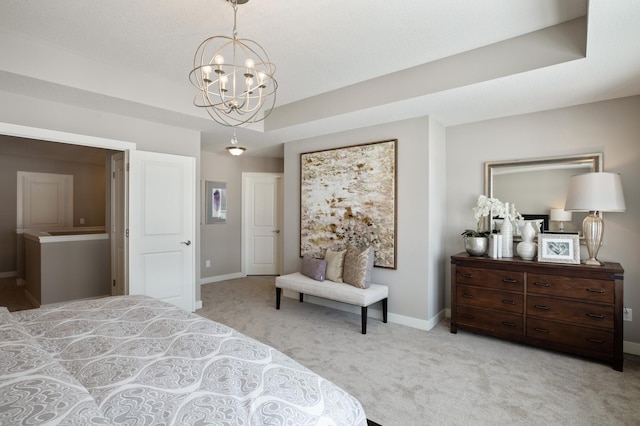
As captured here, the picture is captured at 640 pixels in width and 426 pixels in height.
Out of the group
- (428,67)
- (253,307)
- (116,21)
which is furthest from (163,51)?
(253,307)

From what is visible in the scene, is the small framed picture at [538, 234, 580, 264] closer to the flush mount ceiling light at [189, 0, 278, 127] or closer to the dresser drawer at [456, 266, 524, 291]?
the dresser drawer at [456, 266, 524, 291]

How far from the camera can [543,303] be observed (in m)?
2.94

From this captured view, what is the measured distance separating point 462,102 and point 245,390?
3.12 meters

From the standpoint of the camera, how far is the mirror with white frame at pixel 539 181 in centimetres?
320

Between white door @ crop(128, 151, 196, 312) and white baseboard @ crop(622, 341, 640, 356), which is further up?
white door @ crop(128, 151, 196, 312)

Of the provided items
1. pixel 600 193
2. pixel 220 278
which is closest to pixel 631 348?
pixel 600 193

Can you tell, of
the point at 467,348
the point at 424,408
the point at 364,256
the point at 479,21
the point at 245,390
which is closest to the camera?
the point at 245,390

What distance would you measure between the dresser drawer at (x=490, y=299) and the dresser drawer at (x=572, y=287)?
16 centimetres

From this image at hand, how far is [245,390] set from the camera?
110cm

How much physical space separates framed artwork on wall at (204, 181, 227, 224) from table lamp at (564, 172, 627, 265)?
520 centimetres

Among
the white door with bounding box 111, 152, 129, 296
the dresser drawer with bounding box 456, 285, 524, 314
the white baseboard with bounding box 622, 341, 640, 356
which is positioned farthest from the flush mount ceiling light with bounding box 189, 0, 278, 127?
the white baseboard with bounding box 622, 341, 640, 356

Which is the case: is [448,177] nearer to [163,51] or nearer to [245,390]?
[163,51]

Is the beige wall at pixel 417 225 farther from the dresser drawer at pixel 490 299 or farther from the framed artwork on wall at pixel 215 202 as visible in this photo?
the framed artwork on wall at pixel 215 202

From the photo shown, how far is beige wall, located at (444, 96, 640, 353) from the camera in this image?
2.96 metres
